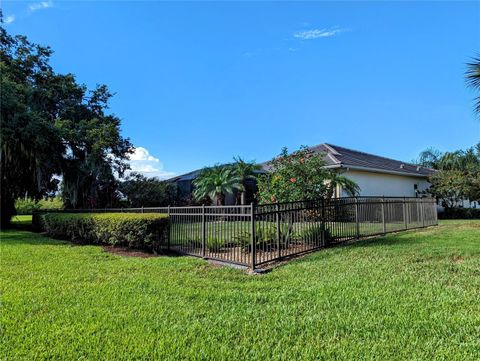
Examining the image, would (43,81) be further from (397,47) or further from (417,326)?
(417,326)

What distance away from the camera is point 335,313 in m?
4.04

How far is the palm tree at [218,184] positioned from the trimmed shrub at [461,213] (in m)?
13.3

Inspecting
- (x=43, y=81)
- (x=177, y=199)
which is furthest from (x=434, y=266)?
(x=43, y=81)

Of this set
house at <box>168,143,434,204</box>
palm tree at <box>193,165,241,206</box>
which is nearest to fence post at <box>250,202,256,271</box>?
house at <box>168,143,434,204</box>

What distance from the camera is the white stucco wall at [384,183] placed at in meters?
18.8

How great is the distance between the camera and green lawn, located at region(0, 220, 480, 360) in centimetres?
315

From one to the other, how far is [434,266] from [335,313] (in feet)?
10.9

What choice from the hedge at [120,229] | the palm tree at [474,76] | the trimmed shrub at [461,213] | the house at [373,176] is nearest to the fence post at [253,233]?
the hedge at [120,229]

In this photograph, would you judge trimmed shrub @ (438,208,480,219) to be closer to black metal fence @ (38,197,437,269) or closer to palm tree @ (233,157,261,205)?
palm tree @ (233,157,261,205)

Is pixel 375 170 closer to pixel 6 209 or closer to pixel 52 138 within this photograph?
pixel 52 138

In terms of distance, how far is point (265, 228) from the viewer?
25.2ft

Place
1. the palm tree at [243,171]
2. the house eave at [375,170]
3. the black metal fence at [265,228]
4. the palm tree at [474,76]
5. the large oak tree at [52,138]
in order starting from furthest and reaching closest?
the palm tree at [243,171] → the house eave at [375,170] → the large oak tree at [52,138] → the palm tree at [474,76] → the black metal fence at [265,228]

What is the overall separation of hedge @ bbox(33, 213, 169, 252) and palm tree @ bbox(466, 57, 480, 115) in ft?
31.5

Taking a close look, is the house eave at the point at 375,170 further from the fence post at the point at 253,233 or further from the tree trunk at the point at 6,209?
the tree trunk at the point at 6,209
